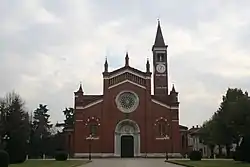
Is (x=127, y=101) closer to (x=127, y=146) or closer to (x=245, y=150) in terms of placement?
(x=127, y=146)

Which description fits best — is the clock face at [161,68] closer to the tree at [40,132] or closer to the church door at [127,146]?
the church door at [127,146]

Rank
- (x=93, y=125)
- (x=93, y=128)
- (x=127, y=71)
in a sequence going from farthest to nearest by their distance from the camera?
1. (x=127, y=71)
2. (x=93, y=125)
3. (x=93, y=128)

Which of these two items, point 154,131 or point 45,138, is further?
point 45,138

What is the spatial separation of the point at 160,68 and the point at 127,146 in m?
21.6

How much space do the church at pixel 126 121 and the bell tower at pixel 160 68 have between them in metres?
12.7

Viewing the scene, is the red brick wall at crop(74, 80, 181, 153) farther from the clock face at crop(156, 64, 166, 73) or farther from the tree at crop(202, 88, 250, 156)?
the clock face at crop(156, 64, 166, 73)

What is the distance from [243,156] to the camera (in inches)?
1893

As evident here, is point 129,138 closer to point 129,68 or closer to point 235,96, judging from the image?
point 129,68

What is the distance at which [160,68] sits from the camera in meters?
93.1

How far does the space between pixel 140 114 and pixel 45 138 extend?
Result: 1213 inches

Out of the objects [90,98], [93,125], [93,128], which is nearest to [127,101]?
[93,125]

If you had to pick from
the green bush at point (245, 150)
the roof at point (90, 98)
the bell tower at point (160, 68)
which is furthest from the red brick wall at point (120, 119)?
the green bush at point (245, 150)

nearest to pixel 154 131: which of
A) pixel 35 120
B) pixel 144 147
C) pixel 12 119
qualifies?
pixel 144 147

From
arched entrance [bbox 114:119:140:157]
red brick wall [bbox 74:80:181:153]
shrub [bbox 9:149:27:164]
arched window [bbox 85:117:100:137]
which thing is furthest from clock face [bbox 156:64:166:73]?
shrub [bbox 9:149:27:164]
